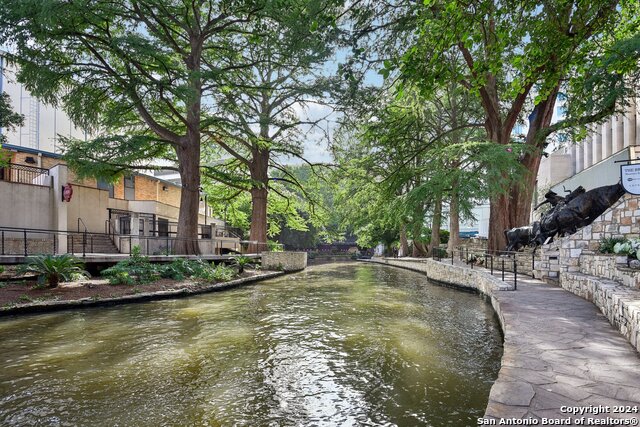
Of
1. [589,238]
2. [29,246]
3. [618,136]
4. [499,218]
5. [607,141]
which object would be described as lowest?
[29,246]

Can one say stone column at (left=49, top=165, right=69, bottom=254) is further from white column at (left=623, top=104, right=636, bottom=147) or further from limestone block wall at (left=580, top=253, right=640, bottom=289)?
white column at (left=623, top=104, right=636, bottom=147)

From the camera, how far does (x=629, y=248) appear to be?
29.1 feet

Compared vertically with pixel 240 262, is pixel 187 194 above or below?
above

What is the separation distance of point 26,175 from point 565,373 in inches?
1000

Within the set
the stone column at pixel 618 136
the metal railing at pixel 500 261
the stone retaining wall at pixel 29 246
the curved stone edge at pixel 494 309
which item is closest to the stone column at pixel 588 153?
the stone column at pixel 618 136

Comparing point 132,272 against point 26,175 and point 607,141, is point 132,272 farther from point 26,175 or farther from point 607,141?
point 607,141

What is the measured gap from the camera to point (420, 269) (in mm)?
27109

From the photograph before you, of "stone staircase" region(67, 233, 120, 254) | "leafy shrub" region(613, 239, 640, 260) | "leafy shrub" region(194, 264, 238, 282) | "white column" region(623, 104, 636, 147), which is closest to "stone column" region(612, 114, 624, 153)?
"white column" region(623, 104, 636, 147)

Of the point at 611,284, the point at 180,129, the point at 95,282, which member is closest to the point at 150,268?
the point at 95,282

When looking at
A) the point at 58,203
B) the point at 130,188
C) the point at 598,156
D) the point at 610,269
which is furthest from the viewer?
the point at 598,156

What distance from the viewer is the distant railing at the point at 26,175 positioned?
65.6 feet

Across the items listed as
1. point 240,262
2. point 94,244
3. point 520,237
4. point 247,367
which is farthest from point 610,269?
point 94,244

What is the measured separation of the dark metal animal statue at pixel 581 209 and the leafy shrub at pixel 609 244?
3836 millimetres

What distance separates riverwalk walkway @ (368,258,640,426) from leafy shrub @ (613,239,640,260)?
219 cm
